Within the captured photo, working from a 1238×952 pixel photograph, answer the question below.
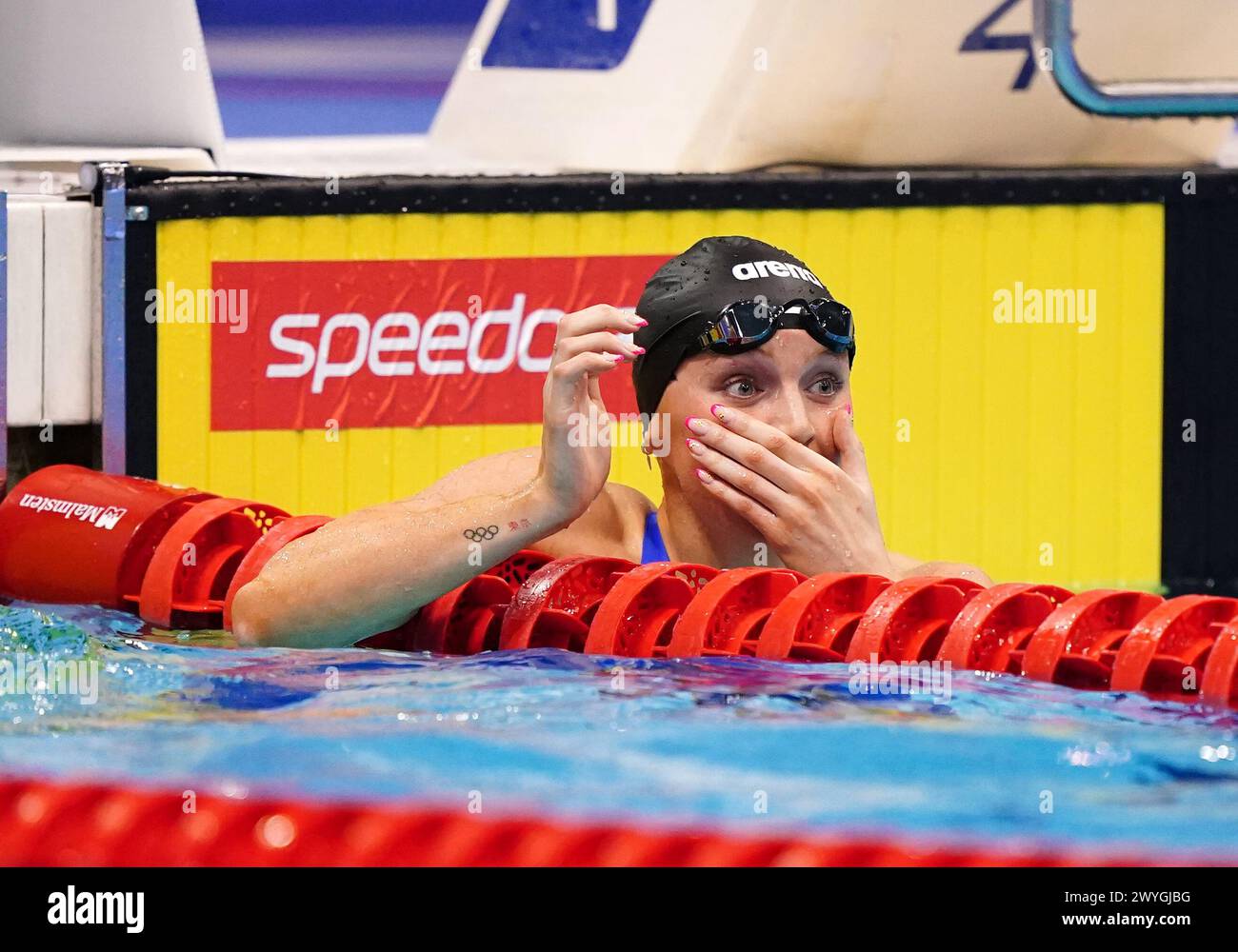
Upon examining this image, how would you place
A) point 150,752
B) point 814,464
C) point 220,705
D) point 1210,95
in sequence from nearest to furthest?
point 150,752 < point 220,705 < point 814,464 < point 1210,95

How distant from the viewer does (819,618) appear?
9.10 ft

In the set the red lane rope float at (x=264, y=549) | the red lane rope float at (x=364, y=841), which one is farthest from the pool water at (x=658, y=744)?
the red lane rope float at (x=264, y=549)

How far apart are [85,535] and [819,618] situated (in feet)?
5.29

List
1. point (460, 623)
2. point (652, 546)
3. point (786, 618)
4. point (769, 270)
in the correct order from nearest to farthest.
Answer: point (786, 618)
point (460, 623)
point (769, 270)
point (652, 546)

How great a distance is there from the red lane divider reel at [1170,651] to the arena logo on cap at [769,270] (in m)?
0.85

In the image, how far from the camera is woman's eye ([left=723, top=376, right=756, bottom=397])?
9.91ft

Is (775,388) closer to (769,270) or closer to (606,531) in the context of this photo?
(769,270)

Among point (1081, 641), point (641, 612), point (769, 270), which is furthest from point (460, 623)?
point (1081, 641)

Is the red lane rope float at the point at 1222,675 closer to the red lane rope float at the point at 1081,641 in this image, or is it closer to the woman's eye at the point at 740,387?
the red lane rope float at the point at 1081,641

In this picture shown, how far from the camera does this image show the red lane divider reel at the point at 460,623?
2926 millimetres

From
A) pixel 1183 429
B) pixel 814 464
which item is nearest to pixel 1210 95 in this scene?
pixel 1183 429
